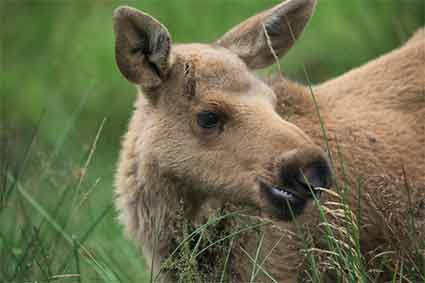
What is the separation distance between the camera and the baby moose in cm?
605

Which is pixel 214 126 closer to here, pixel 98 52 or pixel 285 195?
pixel 285 195

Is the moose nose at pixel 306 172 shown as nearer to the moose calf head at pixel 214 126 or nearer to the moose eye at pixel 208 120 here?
the moose calf head at pixel 214 126

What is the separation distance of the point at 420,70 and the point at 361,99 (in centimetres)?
46

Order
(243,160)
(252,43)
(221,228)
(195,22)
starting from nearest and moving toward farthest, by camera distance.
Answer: (243,160), (221,228), (252,43), (195,22)

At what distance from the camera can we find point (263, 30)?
7121 mm

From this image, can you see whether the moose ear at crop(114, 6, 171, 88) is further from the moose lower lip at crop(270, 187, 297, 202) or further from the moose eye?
the moose lower lip at crop(270, 187, 297, 202)

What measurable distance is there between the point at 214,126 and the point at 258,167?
0.46 m

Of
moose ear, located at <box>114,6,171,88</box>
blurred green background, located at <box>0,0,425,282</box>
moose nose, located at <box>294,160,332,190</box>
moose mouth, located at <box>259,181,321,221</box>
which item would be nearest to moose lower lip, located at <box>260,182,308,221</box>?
moose mouth, located at <box>259,181,321,221</box>

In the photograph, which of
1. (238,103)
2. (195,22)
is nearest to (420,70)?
(238,103)

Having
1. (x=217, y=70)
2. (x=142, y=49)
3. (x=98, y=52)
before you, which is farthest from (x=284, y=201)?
(x=98, y=52)

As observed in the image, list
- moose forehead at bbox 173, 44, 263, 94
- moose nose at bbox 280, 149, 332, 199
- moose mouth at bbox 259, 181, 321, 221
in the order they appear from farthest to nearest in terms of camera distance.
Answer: moose forehead at bbox 173, 44, 263, 94, moose mouth at bbox 259, 181, 321, 221, moose nose at bbox 280, 149, 332, 199

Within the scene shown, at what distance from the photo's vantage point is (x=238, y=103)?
639 centimetres

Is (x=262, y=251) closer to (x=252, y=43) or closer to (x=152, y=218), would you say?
(x=152, y=218)

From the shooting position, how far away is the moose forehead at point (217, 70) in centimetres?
652
